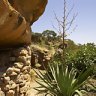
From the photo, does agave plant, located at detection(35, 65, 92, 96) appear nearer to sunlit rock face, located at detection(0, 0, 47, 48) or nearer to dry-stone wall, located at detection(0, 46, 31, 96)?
dry-stone wall, located at detection(0, 46, 31, 96)

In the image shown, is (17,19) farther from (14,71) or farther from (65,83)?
(65,83)

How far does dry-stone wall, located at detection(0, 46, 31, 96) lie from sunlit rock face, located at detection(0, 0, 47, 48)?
264 mm

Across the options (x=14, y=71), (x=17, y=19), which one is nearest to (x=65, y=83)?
(x=14, y=71)

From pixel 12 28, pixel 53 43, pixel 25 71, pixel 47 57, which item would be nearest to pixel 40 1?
pixel 12 28

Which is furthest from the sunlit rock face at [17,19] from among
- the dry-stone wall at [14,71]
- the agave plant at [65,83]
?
the agave plant at [65,83]

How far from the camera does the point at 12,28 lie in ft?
21.7

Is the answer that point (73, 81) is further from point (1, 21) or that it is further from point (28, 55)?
point (1, 21)

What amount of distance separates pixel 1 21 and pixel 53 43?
16902mm

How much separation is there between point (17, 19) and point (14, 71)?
124cm

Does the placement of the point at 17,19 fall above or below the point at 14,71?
above

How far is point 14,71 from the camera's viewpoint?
6793 mm

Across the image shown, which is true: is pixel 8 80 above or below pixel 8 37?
below

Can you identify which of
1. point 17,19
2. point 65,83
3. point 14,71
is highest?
point 17,19

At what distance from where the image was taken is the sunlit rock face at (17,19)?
612cm
